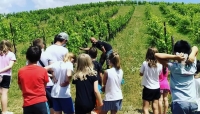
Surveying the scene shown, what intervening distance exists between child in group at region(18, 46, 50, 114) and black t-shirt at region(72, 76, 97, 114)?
1.77 feet

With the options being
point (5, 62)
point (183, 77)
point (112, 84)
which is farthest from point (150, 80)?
point (5, 62)

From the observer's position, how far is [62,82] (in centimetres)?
521

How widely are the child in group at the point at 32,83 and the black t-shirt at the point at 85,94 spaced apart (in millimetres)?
540

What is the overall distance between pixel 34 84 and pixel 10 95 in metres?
5.83

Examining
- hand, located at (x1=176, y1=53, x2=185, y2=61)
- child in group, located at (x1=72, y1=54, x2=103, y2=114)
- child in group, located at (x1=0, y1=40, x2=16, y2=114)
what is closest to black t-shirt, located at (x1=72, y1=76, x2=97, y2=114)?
child in group, located at (x1=72, y1=54, x2=103, y2=114)

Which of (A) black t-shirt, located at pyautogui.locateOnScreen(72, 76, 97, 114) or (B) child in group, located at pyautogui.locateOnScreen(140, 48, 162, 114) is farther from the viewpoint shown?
(B) child in group, located at pyautogui.locateOnScreen(140, 48, 162, 114)

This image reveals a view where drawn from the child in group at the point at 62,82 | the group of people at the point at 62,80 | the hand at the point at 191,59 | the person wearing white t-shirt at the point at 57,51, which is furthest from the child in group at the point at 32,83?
the hand at the point at 191,59

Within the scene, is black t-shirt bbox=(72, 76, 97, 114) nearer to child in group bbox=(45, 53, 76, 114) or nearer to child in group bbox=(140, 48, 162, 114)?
child in group bbox=(45, 53, 76, 114)

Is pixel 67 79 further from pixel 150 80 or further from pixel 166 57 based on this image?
pixel 166 57

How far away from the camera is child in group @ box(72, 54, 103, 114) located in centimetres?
468

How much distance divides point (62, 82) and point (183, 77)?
84.1 inches

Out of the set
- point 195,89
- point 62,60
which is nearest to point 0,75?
point 62,60

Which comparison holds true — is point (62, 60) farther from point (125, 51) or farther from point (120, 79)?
point (125, 51)

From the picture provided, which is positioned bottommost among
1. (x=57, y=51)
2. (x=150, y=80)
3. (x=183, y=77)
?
(x=150, y=80)
